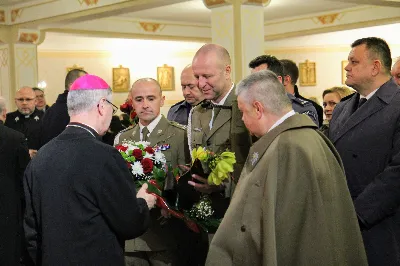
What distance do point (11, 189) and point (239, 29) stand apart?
18.3ft

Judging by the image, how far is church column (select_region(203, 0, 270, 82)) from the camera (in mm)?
10133

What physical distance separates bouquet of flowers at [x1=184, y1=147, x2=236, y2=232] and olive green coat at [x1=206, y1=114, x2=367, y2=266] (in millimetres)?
508

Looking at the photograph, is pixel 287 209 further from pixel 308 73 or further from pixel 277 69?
pixel 308 73

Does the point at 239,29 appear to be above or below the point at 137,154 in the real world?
above

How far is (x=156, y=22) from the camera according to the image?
55.2 ft

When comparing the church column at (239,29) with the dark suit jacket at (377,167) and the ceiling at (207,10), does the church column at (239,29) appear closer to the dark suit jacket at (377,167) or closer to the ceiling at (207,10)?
the ceiling at (207,10)

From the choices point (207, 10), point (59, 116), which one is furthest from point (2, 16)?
point (59, 116)

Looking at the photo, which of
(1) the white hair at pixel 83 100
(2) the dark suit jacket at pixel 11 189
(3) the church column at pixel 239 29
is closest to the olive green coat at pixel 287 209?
(1) the white hair at pixel 83 100

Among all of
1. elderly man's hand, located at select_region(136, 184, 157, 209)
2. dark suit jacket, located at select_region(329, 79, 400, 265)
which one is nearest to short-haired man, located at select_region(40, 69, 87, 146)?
elderly man's hand, located at select_region(136, 184, 157, 209)

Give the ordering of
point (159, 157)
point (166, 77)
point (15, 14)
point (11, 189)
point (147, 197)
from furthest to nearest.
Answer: point (166, 77) → point (15, 14) → point (11, 189) → point (159, 157) → point (147, 197)

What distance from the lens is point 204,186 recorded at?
372cm

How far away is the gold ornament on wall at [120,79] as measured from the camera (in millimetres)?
19375

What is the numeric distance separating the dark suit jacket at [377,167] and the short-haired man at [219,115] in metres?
0.66

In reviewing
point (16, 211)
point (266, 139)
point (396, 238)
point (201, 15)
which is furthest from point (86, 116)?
point (201, 15)
